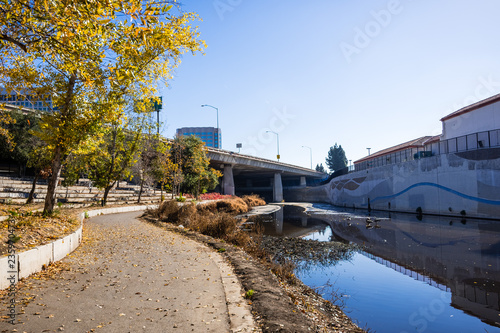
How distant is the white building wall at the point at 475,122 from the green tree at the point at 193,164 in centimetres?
3050

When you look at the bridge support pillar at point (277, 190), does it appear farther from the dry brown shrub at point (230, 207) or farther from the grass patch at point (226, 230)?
the grass patch at point (226, 230)

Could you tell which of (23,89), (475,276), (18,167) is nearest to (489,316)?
(475,276)

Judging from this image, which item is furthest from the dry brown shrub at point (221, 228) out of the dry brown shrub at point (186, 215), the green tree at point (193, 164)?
the green tree at point (193, 164)

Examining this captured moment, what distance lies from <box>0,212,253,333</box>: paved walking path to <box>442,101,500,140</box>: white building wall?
34414 millimetres

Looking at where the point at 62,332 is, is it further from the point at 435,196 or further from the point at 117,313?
the point at 435,196

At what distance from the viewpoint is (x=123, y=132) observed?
2378cm

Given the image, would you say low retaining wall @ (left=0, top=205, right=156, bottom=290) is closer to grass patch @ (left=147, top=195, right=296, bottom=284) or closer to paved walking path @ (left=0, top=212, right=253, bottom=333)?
paved walking path @ (left=0, top=212, right=253, bottom=333)

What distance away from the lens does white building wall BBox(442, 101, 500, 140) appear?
31253 mm

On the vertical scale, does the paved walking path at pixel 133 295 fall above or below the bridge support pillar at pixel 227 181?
below

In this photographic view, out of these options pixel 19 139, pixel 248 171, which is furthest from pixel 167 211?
pixel 248 171

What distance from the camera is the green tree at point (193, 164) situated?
4003 centimetres

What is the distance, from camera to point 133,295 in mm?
5324

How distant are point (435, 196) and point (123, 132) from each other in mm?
29218

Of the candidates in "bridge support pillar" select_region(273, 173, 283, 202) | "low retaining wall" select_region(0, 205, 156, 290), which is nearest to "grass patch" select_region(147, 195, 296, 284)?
"low retaining wall" select_region(0, 205, 156, 290)
